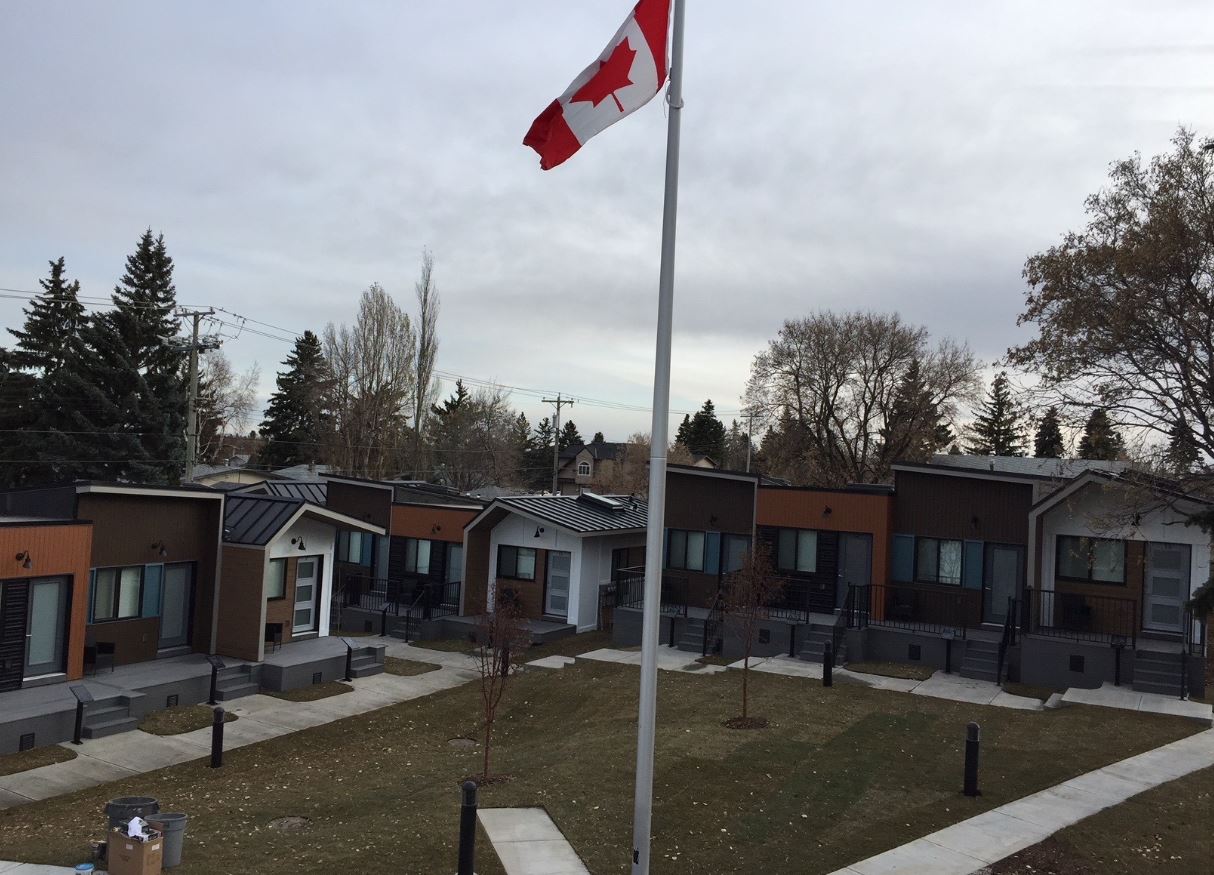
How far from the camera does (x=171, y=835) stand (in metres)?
10.9

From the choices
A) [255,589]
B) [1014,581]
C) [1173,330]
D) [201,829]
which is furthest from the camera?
[1014,581]

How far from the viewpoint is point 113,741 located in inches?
719

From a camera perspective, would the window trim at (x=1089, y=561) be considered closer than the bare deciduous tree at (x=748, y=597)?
No

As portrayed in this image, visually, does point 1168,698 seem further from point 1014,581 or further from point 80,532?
point 80,532

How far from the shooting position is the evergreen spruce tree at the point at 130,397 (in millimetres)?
49219

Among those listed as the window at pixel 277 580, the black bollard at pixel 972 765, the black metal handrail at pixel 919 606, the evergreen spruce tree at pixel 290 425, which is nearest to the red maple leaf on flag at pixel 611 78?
the black bollard at pixel 972 765

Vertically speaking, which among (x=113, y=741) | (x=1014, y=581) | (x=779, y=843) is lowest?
(x=113, y=741)

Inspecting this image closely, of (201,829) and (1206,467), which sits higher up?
(1206,467)

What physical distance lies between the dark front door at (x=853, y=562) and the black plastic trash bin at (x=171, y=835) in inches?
835

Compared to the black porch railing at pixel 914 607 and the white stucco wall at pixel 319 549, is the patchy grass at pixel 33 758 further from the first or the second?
the black porch railing at pixel 914 607

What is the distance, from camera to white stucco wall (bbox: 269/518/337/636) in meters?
26.1

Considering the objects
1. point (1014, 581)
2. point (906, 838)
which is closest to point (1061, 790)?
point (906, 838)

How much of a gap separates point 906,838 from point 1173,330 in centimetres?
1423

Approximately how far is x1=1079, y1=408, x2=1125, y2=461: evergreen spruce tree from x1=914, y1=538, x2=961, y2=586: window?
531 cm
